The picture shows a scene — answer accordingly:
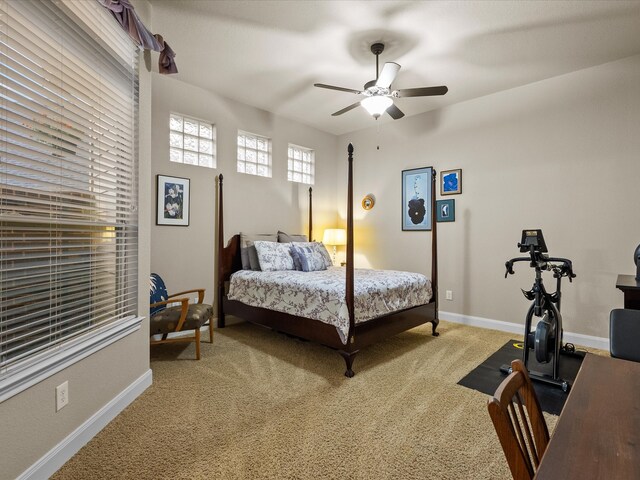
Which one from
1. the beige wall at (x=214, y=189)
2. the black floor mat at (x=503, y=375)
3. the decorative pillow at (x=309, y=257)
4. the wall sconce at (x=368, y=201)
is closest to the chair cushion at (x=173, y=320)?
the beige wall at (x=214, y=189)

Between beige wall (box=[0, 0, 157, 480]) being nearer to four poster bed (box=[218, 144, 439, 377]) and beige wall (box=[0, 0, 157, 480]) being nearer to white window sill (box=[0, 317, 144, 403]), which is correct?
white window sill (box=[0, 317, 144, 403])

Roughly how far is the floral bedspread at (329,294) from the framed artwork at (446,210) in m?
1.13

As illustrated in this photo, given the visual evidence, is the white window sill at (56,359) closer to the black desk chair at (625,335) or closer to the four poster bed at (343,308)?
the four poster bed at (343,308)

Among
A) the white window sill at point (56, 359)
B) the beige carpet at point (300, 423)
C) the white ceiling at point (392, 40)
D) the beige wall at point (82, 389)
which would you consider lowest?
the beige carpet at point (300, 423)

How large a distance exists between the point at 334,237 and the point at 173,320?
9.49 feet

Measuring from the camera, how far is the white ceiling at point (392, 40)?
8.36 ft

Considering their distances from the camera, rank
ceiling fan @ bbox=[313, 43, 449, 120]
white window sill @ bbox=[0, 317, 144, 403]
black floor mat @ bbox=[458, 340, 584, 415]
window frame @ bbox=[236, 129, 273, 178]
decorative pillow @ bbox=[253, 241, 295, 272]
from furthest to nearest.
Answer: window frame @ bbox=[236, 129, 273, 178] → decorative pillow @ bbox=[253, 241, 295, 272] → ceiling fan @ bbox=[313, 43, 449, 120] → black floor mat @ bbox=[458, 340, 584, 415] → white window sill @ bbox=[0, 317, 144, 403]

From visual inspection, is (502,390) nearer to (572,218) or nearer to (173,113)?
(572,218)

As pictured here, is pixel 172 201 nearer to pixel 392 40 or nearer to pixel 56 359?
pixel 56 359

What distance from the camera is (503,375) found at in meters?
2.75

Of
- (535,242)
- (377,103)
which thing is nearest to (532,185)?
(535,242)

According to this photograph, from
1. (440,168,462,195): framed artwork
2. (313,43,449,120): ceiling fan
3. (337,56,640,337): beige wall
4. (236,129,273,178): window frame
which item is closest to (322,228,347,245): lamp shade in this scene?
(337,56,640,337): beige wall

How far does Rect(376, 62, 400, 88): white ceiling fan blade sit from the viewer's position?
8.75 ft

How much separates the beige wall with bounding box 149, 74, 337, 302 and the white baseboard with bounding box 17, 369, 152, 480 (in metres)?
1.60
